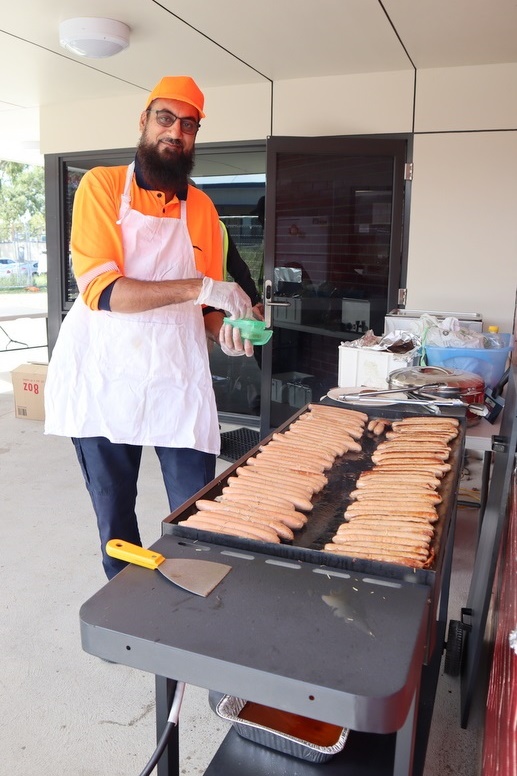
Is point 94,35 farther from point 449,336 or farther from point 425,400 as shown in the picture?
point 425,400

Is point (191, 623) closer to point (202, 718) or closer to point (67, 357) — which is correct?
point (202, 718)

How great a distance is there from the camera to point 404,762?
38.5 inches

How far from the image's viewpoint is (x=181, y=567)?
1.04 metres

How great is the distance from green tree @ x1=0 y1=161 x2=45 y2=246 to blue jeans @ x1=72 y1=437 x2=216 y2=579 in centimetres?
504

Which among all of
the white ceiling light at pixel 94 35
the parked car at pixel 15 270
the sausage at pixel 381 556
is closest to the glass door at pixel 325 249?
the white ceiling light at pixel 94 35

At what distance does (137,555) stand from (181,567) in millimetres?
78

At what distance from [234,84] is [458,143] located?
181 cm

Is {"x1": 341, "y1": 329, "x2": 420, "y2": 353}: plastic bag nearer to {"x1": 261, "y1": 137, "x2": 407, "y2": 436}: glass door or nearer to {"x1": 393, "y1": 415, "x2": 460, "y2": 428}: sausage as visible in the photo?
{"x1": 393, "y1": 415, "x2": 460, "y2": 428}: sausage

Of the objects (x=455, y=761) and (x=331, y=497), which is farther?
(x=455, y=761)

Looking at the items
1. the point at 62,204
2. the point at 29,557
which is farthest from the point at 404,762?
the point at 62,204

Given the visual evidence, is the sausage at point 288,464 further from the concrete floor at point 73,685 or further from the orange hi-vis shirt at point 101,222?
the concrete floor at point 73,685

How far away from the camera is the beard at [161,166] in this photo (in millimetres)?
2170

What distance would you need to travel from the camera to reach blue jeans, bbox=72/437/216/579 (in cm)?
221

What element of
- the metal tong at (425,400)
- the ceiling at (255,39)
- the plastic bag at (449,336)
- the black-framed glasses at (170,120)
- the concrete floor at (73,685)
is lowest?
the concrete floor at (73,685)
